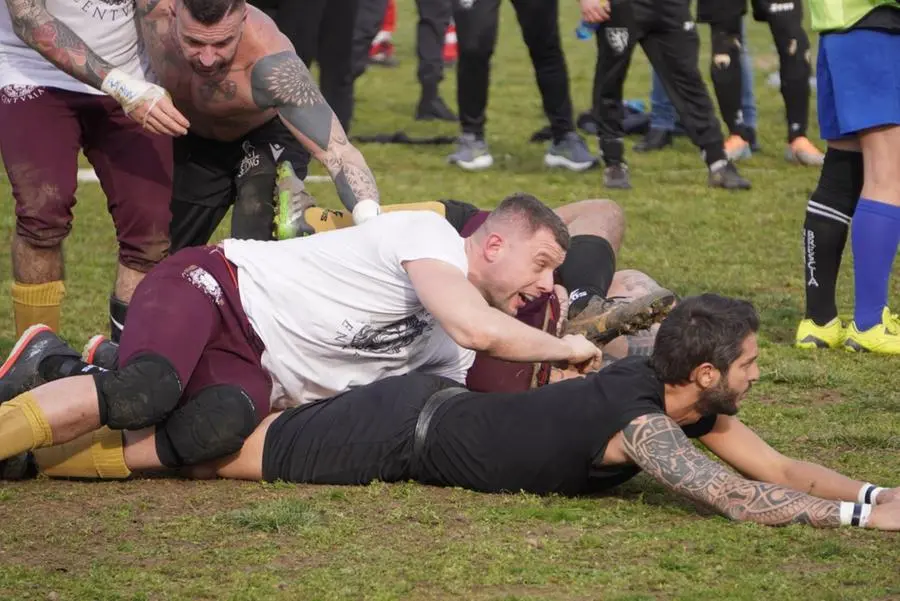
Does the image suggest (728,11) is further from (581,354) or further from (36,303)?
(581,354)

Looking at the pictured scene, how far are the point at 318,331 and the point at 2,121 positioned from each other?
1.69m

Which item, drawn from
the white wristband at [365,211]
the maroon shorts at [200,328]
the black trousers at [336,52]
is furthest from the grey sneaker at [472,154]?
the maroon shorts at [200,328]

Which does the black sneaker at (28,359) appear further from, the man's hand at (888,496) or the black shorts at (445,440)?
the man's hand at (888,496)

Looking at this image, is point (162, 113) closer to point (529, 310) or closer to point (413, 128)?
point (529, 310)

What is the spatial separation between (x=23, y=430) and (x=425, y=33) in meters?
9.28

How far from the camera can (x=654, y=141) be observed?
39.1 feet

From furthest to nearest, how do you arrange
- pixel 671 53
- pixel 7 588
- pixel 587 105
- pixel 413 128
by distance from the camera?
pixel 587 105 < pixel 413 128 < pixel 671 53 < pixel 7 588

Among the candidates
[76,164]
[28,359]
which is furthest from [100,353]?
[76,164]

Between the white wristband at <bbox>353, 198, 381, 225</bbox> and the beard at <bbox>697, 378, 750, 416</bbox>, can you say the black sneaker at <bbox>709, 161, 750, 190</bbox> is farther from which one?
the beard at <bbox>697, 378, 750, 416</bbox>

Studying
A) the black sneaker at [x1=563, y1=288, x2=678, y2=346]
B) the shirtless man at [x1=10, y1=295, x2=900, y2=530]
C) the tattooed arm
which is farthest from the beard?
the tattooed arm

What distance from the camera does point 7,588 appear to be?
3.79 metres

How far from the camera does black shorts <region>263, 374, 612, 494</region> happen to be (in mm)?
4512

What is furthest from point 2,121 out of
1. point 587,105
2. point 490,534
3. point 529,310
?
point 587,105

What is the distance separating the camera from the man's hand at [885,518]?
4.21 metres
